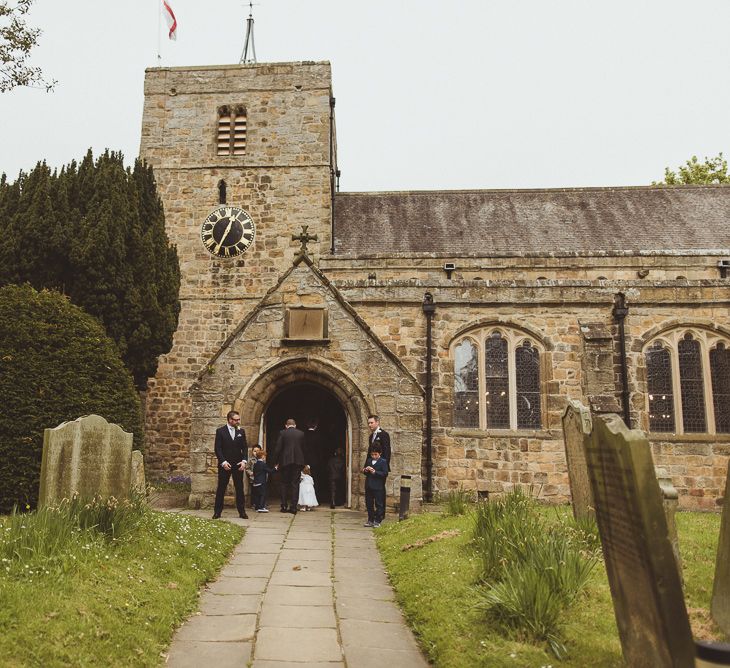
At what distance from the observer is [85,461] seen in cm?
795

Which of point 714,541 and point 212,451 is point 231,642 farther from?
point 212,451

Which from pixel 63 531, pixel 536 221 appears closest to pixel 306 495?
pixel 63 531

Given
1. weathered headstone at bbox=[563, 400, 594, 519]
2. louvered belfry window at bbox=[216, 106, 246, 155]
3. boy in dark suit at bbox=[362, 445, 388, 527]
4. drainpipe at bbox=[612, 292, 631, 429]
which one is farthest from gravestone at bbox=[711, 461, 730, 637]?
louvered belfry window at bbox=[216, 106, 246, 155]

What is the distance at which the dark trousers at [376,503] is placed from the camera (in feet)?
36.8

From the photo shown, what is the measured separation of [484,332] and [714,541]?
761 centimetres

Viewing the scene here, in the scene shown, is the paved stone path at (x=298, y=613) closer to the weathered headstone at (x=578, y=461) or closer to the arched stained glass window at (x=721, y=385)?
the weathered headstone at (x=578, y=461)

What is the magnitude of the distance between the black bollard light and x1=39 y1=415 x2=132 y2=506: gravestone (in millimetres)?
4994

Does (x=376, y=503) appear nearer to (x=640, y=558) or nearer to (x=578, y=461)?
(x=578, y=461)

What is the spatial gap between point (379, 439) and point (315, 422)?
4578 mm

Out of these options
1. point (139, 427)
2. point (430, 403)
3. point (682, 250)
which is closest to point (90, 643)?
point (139, 427)

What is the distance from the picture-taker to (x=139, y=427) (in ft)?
42.3

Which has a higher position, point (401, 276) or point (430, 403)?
point (401, 276)

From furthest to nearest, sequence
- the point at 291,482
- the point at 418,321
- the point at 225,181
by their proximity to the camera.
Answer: the point at 225,181, the point at 418,321, the point at 291,482

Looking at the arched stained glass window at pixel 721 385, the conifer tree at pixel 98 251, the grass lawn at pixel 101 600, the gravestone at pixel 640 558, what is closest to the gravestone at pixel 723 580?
the gravestone at pixel 640 558
